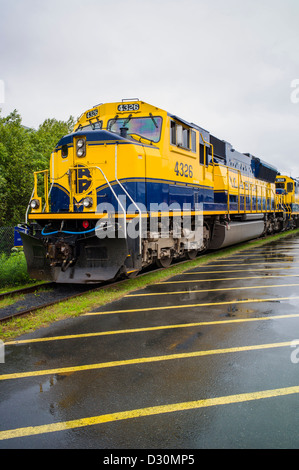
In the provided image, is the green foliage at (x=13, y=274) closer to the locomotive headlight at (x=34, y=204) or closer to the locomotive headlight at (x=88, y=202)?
the locomotive headlight at (x=34, y=204)

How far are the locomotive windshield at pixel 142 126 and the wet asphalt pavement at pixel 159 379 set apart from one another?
13.5 feet

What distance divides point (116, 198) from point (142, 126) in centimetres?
237

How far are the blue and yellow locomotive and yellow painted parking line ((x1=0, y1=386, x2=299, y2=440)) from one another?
4172mm

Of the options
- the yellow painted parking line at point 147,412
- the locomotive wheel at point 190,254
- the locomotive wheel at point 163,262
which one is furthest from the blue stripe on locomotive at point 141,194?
the yellow painted parking line at point 147,412

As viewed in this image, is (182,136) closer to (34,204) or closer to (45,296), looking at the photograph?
(34,204)

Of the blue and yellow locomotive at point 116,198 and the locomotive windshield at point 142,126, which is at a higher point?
the locomotive windshield at point 142,126

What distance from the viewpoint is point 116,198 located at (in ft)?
23.8

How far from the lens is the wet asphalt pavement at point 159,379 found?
2918mm

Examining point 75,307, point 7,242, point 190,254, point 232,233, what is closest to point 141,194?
point 75,307

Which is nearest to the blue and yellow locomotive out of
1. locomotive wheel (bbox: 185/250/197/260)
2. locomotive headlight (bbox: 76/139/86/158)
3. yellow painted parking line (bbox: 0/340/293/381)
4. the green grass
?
locomotive headlight (bbox: 76/139/86/158)

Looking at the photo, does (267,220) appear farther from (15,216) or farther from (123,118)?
(15,216)

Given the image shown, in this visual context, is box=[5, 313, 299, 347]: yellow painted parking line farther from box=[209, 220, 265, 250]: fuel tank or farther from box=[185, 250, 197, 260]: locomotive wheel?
box=[209, 220, 265, 250]: fuel tank

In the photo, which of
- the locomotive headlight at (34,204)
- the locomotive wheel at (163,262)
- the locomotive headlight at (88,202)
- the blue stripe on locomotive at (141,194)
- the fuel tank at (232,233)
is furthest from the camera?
the fuel tank at (232,233)
